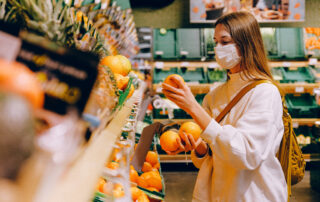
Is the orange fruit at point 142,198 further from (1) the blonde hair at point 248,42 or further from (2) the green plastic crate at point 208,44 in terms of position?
(2) the green plastic crate at point 208,44

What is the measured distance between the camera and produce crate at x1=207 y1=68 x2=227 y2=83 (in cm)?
458

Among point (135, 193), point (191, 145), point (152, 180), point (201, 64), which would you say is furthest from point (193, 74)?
point (135, 193)

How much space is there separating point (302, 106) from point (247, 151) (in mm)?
4244

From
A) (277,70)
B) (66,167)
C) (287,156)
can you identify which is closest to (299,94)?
(277,70)

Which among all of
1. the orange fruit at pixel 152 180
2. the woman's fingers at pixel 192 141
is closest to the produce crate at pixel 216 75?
the orange fruit at pixel 152 180

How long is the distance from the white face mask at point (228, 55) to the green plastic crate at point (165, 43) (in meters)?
3.46

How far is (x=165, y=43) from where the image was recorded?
16.0 ft

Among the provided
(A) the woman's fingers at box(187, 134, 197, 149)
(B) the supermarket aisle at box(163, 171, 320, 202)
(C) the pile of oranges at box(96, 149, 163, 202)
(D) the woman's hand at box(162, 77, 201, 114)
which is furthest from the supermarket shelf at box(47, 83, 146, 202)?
(B) the supermarket aisle at box(163, 171, 320, 202)

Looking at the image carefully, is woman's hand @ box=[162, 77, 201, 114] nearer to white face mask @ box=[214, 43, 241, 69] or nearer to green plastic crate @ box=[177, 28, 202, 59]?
white face mask @ box=[214, 43, 241, 69]

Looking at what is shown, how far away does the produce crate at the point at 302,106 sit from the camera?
4496 mm

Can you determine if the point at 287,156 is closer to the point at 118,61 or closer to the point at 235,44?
the point at 235,44

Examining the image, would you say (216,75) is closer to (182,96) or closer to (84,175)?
(182,96)

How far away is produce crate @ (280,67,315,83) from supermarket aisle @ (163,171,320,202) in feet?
5.50

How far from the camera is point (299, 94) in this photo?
4.75m
